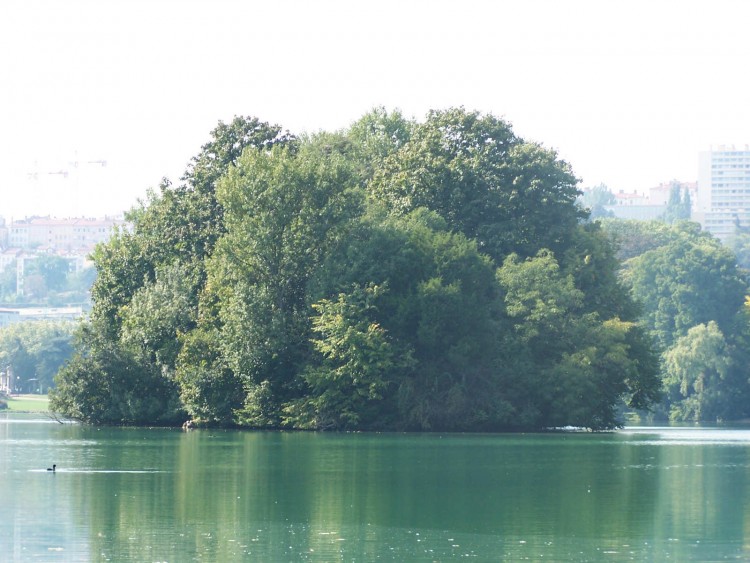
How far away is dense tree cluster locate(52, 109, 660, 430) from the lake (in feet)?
44.2

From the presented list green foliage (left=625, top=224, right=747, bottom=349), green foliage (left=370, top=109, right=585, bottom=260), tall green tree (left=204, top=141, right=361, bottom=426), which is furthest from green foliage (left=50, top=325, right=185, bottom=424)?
green foliage (left=625, top=224, right=747, bottom=349)

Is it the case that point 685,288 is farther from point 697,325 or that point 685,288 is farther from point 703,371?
point 703,371

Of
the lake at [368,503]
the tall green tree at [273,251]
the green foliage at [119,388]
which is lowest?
the lake at [368,503]

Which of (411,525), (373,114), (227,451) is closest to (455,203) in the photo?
(373,114)

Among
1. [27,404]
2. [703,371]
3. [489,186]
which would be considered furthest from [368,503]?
[27,404]

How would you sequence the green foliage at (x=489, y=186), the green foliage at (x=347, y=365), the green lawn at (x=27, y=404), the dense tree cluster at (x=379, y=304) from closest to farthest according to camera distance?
the green foliage at (x=347, y=365) → the dense tree cluster at (x=379, y=304) → the green foliage at (x=489, y=186) → the green lawn at (x=27, y=404)

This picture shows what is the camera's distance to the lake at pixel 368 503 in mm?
28828

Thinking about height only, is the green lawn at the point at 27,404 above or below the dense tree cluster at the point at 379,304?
below

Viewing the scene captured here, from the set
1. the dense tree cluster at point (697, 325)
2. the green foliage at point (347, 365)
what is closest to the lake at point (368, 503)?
the green foliage at point (347, 365)

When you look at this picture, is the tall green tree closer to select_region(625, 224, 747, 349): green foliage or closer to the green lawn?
select_region(625, 224, 747, 349): green foliage

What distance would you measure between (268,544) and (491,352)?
47.7 m

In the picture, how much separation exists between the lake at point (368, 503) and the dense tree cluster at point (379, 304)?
44.2 ft

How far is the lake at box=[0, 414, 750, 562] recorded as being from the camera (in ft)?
94.6

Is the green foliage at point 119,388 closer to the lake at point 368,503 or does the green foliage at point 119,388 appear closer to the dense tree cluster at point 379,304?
the dense tree cluster at point 379,304
